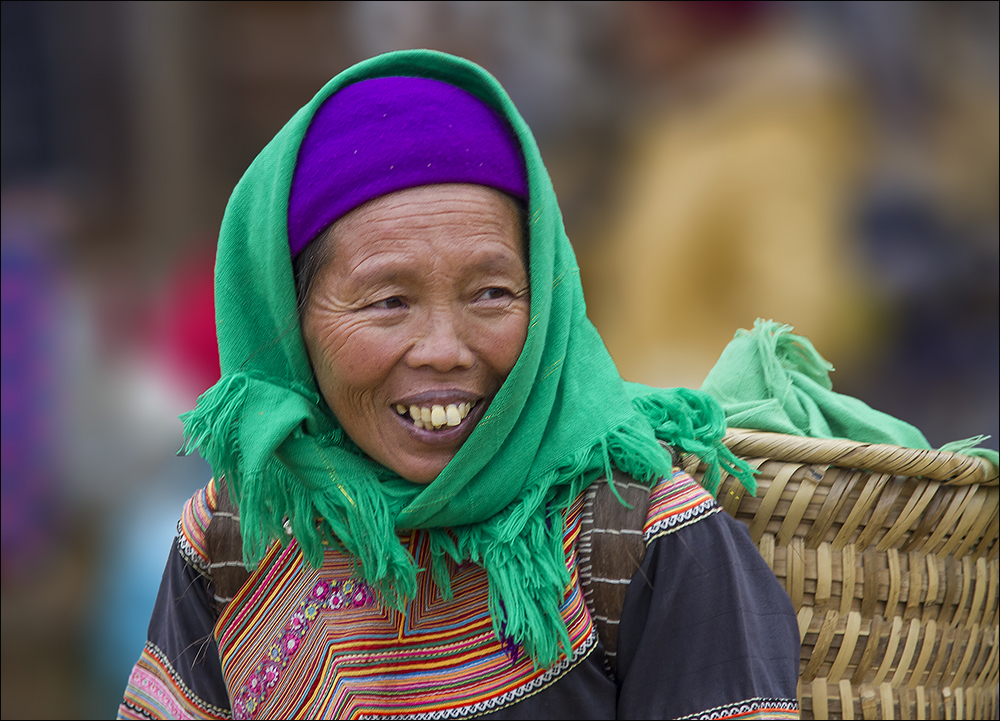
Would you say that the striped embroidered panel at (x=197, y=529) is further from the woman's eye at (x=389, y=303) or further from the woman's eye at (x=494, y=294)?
the woman's eye at (x=494, y=294)

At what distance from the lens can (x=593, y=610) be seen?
1.50 meters

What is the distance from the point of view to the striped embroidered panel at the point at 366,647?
1.51 metres

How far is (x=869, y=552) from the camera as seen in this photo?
5.43 feet

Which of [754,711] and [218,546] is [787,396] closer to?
[754,711]

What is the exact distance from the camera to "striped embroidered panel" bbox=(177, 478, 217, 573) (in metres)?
1.68

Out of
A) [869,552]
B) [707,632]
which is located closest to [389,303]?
[707,632]

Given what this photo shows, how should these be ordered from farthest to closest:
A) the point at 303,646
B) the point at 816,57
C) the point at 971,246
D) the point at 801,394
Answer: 1. the point at 971,246
2. the point at 816,57
3. the point at 801,394
4. the point at 303,646

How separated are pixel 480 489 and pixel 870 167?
9.91 ft

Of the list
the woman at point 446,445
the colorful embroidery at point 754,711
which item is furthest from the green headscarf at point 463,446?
the colorful embroidery at point 754,711

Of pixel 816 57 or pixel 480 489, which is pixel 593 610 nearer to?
pixel 480 489

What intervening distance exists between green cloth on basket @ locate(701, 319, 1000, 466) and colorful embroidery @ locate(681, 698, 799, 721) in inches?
19.0

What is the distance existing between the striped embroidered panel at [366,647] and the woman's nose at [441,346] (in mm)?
286

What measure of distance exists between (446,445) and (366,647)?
1.12 ft

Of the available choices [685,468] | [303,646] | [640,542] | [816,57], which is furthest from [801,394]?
[816,57]
